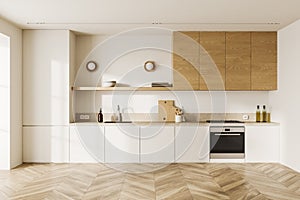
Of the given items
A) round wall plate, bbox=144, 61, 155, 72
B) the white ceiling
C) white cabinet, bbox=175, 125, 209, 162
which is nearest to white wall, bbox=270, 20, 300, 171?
the white ceiling

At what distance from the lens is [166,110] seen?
23.9ft

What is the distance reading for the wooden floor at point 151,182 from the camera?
4.68 m

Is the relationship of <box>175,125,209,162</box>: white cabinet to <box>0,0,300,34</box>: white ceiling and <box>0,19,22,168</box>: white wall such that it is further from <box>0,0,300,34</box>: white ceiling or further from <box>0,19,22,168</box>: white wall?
<box>0,19,22,168</box>: white wall

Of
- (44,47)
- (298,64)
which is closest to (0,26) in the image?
(44,47)

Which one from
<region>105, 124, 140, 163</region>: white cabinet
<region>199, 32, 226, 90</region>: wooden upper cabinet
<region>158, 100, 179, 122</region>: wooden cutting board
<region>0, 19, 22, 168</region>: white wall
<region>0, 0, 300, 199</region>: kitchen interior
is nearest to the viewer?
<region>0, 0, 300, 199</region>: kitchen interior

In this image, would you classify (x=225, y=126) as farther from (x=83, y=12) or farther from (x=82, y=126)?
(x=83, y=12)

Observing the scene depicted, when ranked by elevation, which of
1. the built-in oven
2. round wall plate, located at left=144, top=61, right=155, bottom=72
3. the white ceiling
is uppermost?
the white ceiling

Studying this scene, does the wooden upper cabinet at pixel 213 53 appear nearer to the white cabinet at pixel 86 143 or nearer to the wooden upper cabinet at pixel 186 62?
the wooden upper cabinet at pixel 186 62

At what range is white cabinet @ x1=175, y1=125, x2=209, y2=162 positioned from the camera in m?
6.78

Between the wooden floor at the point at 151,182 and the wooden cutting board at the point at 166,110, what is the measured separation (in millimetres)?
1011

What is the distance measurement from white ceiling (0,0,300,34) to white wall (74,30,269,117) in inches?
21.4

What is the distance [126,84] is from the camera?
729cm

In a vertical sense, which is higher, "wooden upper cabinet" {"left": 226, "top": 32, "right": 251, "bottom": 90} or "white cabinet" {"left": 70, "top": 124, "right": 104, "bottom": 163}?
"wooden upper cabinet" {"left": 226, "top": 32, "right": 251, "bottom": 90}

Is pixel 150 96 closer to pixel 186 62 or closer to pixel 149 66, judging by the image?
pixel 149 66
